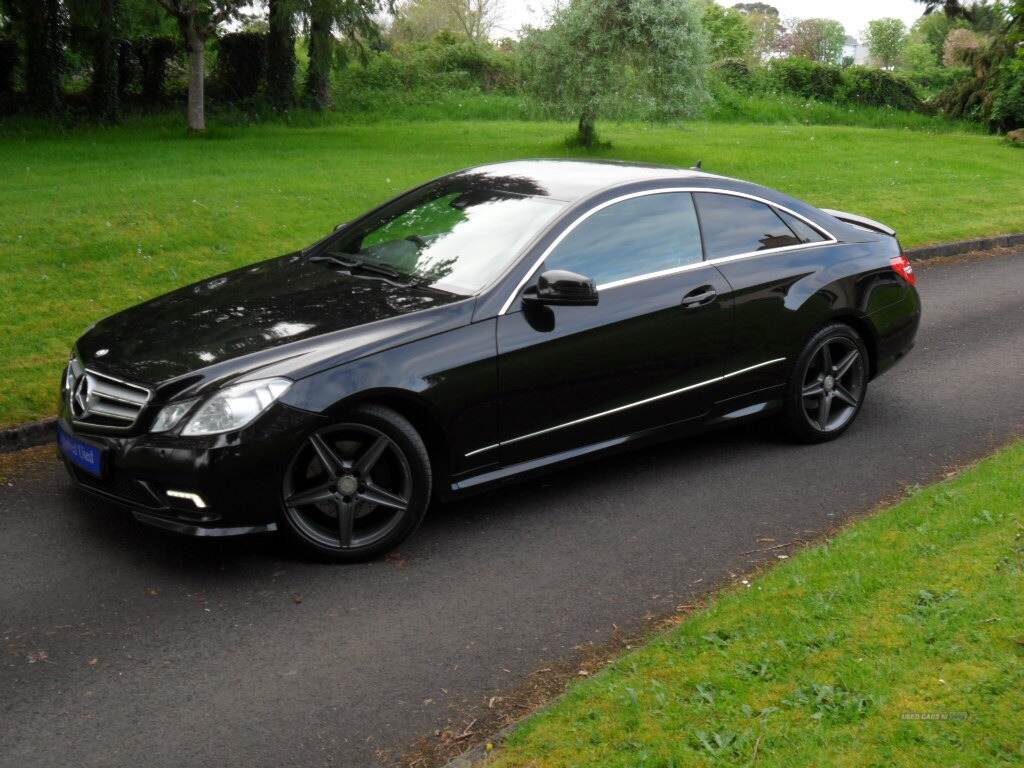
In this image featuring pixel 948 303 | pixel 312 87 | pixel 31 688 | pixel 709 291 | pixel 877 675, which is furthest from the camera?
pixel 312 87

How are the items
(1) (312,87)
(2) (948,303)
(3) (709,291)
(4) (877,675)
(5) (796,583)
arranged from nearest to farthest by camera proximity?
(4) (877,675)
(5) (796,583)
(3) (709,291)
(2) (948,303)
(1) (312,87)

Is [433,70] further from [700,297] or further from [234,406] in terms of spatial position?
[234,406]

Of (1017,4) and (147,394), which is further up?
(1017,4)

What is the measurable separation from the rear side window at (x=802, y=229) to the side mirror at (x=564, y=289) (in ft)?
6.30

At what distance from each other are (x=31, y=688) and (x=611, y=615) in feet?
7.45

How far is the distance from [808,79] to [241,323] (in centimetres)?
3556

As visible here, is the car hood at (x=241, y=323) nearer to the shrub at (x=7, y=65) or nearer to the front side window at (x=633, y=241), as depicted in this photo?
the front side window at (x=633, y=241)

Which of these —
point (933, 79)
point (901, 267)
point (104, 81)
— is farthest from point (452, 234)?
point (933, 79)

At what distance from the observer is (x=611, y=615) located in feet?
16.1

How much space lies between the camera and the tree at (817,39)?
8244 cm

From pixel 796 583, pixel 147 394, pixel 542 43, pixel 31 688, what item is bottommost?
pixel 31 688

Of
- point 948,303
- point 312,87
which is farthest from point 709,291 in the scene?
point 312,87

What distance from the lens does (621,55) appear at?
22.1m

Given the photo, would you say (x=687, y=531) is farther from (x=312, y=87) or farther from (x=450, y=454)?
(x=312, y=87)
